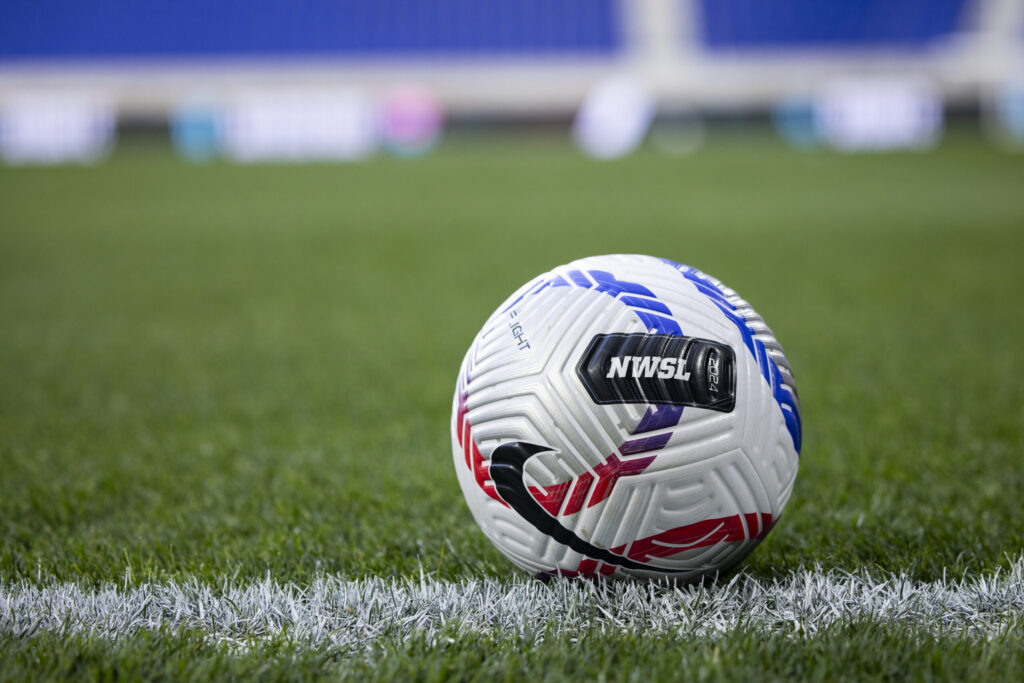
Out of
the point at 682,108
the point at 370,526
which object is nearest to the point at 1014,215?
the point at 370,526

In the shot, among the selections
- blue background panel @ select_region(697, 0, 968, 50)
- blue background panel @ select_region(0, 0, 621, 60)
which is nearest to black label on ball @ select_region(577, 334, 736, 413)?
blue background panel @ select_region(0, 0, 621, 60)

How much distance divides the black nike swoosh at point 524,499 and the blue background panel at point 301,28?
2834cm

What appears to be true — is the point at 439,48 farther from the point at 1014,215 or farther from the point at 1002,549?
the point at 1002,549

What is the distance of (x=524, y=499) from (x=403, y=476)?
957 mm

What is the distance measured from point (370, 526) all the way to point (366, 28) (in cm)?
2941

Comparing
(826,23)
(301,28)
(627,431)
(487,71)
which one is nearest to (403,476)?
(627,431)

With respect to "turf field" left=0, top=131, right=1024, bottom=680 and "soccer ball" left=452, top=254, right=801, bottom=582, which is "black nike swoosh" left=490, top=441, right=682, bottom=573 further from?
"turf field" left=0, top=131, right=1024, bottom=680

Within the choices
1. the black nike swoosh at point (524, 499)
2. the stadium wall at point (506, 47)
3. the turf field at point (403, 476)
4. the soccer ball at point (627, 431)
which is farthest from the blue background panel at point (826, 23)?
the black nike swoosh at point (524, 499)

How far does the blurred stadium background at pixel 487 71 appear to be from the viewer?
24375 mm

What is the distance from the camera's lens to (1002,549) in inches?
77.4

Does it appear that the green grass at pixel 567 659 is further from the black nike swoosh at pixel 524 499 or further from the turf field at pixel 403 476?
the black nike swoosh at pixel 524 499

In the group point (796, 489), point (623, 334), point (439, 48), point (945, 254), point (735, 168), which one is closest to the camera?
point (623, 334)

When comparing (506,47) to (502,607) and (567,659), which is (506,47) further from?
(567,659)

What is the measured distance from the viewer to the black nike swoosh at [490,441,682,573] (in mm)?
1695
